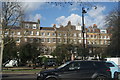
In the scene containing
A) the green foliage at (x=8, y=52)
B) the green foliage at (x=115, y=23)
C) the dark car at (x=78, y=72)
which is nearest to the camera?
the dark car at (x=78, y=72)

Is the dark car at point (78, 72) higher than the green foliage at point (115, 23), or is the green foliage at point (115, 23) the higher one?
the green foliage at point (115, 23)

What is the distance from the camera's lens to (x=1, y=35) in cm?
2497

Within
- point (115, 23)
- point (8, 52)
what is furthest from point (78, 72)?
point (8, 52)

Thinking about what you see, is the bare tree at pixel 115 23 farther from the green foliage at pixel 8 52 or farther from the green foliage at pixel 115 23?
the green foliage at pixel 8 52

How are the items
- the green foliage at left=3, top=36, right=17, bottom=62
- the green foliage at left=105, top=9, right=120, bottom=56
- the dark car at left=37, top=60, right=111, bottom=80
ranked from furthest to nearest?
the green foliage at left=3, top=36, right=17, bottom=62 → the green foliage at left=105, top=9, right=120, bottom=56 → the dark car at left=37, top=60, right=111, bottom=80

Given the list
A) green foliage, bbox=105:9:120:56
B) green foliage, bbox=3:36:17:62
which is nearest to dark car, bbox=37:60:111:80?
green foliage, bbox=105:9:120:56

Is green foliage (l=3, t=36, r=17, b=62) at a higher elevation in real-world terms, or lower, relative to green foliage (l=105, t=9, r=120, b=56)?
lower

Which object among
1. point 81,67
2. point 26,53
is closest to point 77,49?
point 26,53

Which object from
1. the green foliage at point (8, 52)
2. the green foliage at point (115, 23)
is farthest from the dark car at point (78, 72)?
the green foliage at point (8, 52)

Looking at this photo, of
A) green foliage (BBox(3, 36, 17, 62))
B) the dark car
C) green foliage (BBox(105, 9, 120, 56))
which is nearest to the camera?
the dark car

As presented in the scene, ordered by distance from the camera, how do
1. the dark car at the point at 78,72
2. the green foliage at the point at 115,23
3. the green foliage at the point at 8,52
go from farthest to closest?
the green foliage at the point at 8,52, the green foliage at the point at 115,23, the dark car at the point at 78,72

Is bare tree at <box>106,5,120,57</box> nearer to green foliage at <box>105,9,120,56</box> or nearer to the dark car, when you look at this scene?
green foliage at <box>105,9,120,56</box>

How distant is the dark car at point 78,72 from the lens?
1052 cm

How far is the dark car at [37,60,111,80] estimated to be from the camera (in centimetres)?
1052
